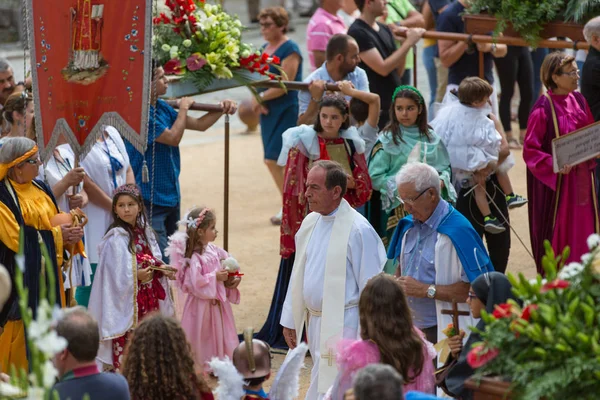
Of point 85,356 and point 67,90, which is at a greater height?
point 67,90

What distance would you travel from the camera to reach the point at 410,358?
529 cm

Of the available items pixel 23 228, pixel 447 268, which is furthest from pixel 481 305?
pixel 23 228

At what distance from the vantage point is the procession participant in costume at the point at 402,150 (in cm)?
828

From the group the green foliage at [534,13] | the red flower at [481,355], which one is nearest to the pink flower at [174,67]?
the green foliage at [534,13]

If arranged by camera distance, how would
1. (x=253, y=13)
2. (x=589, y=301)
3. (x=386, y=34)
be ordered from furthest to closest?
(x=253, y=13) → (x=386, y=34) → (x=589, y=301)

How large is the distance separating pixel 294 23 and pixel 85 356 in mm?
23210

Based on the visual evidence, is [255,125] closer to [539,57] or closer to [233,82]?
[539,57]

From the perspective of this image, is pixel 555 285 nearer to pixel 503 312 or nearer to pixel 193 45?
pixel 503 312

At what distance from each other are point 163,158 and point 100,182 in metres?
0.76

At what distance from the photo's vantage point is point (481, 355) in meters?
4.55

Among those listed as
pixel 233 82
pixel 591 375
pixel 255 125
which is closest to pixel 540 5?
pixel 233 82

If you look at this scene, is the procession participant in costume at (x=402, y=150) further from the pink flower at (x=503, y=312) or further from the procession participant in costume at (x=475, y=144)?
the pink flower at (x=503, y=312)

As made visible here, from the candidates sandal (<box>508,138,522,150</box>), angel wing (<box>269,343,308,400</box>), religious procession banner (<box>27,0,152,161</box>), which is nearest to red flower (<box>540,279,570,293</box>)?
angel wing (<box>269,343,308,400</box>)

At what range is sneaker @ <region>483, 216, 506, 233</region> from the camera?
8969 millimetres
